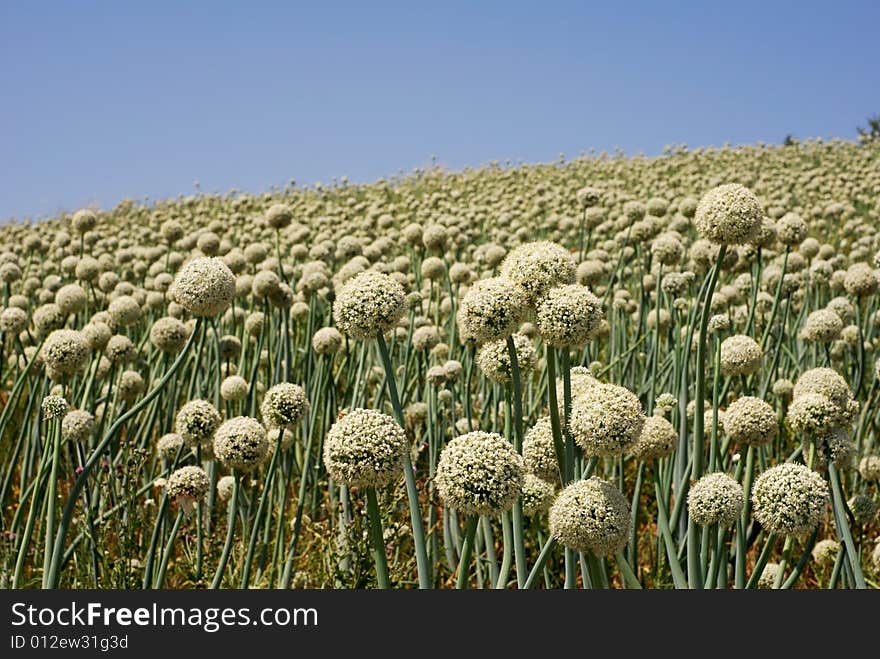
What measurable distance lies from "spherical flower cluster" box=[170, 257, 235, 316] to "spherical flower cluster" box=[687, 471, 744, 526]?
1582 mm

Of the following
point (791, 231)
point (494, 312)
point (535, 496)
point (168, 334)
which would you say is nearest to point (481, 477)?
point (494, 312)

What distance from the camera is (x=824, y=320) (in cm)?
375

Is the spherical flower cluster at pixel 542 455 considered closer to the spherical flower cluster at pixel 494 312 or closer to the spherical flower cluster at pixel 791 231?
the spherical flower cluster at pixel 494 312

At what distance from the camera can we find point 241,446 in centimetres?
281

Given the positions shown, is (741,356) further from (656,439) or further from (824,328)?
(824,328)

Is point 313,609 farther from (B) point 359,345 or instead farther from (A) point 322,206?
(A) point 322,206

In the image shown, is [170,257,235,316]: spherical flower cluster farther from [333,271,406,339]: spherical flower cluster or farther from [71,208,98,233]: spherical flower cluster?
[71,208,98,233]: spherical flower cluster

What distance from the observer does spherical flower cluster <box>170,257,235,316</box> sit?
266cm

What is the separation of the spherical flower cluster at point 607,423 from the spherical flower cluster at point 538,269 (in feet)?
1.15

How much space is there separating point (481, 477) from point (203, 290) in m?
1.28

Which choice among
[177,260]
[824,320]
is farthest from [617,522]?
[177,260]

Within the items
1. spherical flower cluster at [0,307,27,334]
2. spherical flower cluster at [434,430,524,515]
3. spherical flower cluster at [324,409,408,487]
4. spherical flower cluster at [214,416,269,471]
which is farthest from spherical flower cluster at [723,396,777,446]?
spherical flower cluster at [0,307,27,334]

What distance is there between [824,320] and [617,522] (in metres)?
2.36

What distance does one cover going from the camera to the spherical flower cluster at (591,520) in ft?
6.10
